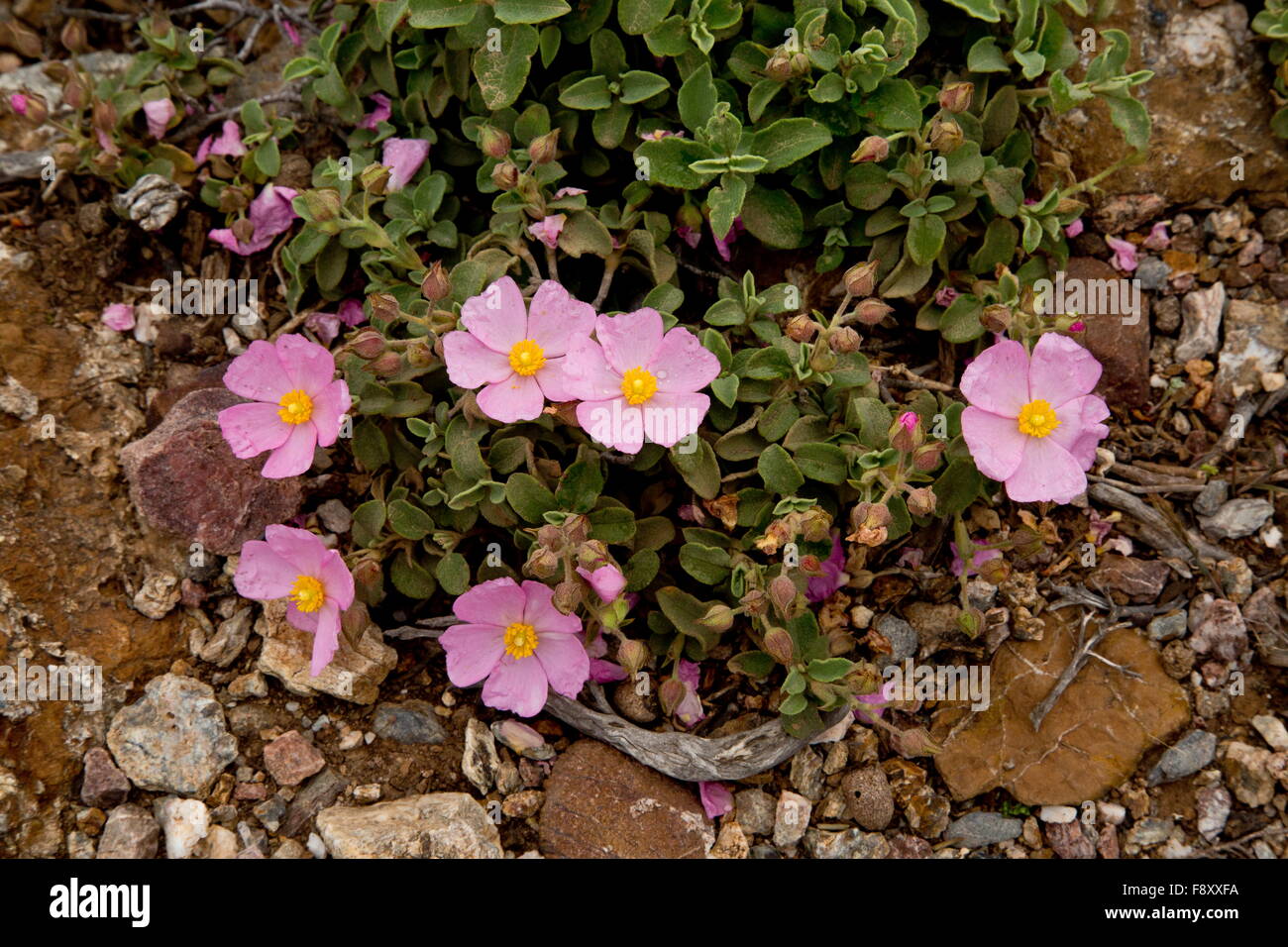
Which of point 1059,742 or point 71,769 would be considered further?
point 1059,742

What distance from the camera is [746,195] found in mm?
3260

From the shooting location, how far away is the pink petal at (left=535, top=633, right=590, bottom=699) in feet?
9.53

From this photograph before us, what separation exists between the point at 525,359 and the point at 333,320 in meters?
0.98

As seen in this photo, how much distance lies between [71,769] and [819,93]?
9.49 ft

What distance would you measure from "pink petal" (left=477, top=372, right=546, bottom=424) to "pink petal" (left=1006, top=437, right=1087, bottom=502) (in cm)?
130

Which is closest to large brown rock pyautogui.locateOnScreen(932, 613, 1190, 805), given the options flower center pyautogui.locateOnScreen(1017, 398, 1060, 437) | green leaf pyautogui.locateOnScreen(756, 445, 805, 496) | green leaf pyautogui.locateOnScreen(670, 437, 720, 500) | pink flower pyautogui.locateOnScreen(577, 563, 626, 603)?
flower center pyautogui.locateOnScreen(1017, 398, 1060, 437)

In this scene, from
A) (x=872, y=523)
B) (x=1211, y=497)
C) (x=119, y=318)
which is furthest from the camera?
(x=119, y=318)

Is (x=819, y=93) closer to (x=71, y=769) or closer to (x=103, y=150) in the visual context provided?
(x=103, y=150)

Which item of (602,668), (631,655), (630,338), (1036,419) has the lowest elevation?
(602,668)

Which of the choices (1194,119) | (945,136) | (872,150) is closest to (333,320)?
(872,150)

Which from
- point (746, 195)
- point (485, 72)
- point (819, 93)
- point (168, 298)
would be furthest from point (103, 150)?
point (819, 93)

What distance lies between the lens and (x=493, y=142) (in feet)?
10.2

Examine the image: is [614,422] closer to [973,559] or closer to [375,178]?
[375,178]

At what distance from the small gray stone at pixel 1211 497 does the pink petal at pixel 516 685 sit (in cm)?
217
